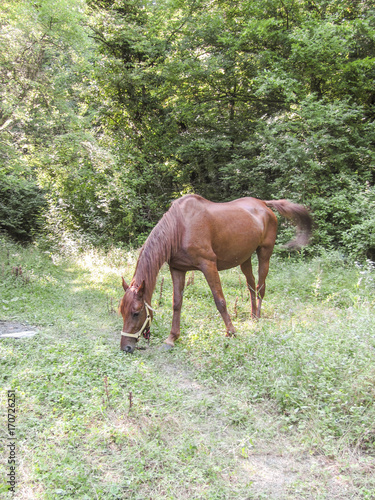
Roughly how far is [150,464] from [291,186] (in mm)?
8963

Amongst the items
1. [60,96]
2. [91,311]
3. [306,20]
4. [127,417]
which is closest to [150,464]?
[127,417]

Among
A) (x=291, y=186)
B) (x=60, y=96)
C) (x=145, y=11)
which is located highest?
(x=145, y=11)

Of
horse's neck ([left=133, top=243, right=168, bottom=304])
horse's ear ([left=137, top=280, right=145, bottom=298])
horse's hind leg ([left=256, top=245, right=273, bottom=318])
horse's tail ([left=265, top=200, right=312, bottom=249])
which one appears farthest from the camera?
horse's tail ([left=265, top=200, right=312, bottom=249])

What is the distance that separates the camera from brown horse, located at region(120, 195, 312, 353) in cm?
431

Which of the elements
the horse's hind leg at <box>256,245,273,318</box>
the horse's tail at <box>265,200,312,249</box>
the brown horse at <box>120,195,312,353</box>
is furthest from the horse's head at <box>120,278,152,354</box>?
the horse's tail at <box>265,200,312,249</box>

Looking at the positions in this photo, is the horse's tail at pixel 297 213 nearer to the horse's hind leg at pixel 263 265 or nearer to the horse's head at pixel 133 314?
the horse's hind leg at pixel 263 265

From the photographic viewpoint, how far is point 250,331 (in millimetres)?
4645

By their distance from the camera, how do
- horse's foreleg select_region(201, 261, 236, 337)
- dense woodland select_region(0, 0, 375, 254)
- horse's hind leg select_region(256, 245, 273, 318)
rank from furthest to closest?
dense woodland select_region(0, 0, 375, 254) < horse's hind leg select_region(256, 245, 273, 318) < horse's foreleg select_region(201, 261, 236, 337)

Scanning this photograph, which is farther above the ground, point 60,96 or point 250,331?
point 60,96

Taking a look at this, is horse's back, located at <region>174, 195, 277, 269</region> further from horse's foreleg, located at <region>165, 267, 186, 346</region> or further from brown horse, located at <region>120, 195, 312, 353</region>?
horse's foreleg, located at <region>165, 267, 186, 346</region>

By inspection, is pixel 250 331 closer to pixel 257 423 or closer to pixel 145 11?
pixel 257 423

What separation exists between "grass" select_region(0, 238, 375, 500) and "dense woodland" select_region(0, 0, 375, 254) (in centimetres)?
525

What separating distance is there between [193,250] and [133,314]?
1.15 m

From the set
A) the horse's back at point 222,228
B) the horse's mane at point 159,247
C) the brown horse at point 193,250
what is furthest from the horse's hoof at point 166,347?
the horse's back at point 222,228
